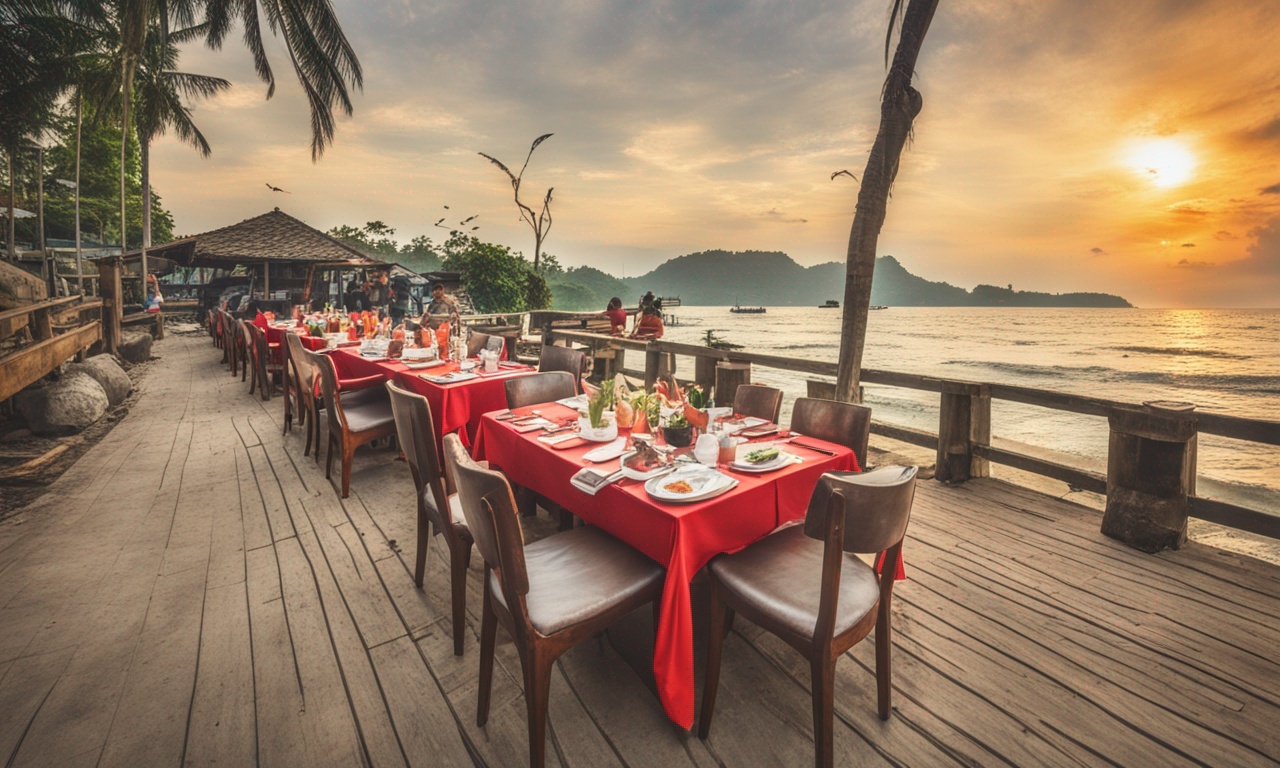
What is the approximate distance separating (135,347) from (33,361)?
628 centimetres

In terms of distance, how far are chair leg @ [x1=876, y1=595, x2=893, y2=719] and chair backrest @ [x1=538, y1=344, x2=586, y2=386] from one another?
112 inches

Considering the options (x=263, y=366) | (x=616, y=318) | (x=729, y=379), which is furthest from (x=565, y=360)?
(x=616, y=318)

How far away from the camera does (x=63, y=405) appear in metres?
5.06

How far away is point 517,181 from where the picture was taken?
17.1 metres

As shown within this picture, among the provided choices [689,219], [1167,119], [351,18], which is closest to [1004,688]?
[1167,119]

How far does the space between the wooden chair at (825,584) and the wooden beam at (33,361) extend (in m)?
6.19

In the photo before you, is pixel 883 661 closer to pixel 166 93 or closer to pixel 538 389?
pixel 538 389

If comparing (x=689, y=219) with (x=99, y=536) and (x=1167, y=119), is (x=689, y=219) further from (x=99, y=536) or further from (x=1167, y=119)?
(x=99, y=536)

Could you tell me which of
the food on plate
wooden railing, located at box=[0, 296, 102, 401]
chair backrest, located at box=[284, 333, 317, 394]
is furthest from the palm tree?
the food on plate

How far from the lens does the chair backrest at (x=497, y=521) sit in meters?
1.31

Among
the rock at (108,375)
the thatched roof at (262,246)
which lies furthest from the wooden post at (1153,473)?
the thatched roof at (262,246)

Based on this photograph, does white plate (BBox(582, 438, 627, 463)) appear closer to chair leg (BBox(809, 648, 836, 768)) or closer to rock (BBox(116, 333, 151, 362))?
chair leg (BBox(809, 648, 836, 768))

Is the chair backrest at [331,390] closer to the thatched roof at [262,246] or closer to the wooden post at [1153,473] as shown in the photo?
the wooden post at [1153,473]

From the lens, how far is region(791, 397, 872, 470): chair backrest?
234 centimetres
